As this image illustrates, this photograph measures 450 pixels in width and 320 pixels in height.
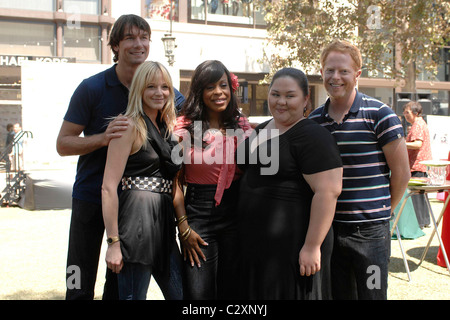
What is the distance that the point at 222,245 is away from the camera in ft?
9.14

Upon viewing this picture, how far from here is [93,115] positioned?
3000 mm

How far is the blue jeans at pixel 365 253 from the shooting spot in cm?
275

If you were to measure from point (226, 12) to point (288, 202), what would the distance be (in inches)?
733

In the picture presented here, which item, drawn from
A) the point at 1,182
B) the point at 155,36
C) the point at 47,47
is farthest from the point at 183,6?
the point at 1,182

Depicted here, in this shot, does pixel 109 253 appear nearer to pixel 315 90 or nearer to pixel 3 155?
pixel 3 155

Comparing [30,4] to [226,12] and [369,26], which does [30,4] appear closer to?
[226,12]

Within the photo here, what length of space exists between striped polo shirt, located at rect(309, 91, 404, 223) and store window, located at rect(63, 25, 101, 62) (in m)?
18.4

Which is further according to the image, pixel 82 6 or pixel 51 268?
pixel 82 6

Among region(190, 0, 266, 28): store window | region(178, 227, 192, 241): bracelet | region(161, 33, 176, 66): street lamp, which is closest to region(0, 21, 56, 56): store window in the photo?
region(190, 0, 266, 28): store window

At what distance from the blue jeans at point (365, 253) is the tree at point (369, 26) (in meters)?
12.9

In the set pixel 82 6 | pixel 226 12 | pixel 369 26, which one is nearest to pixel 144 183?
pixel 369 26

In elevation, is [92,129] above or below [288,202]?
above

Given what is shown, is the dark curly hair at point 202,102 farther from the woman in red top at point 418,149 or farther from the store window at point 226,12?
the store window at point 226,12

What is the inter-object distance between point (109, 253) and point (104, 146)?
614 millimetres
